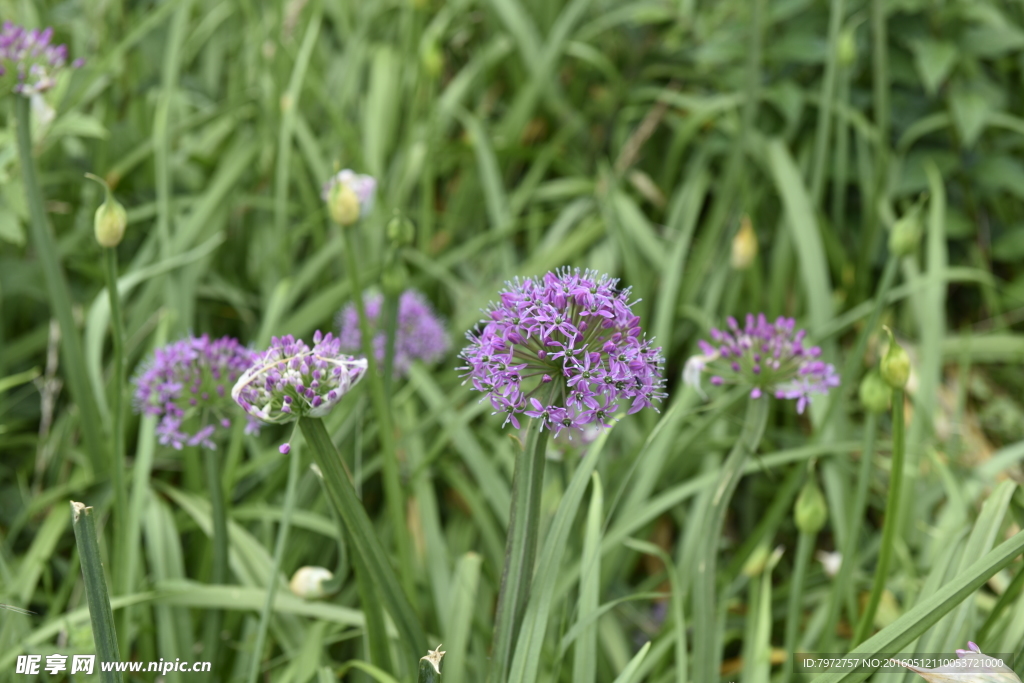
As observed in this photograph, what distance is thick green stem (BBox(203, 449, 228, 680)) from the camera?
1.51 metres

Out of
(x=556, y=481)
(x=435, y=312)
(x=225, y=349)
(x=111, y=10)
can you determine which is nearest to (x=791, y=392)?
(x=556, y=481)

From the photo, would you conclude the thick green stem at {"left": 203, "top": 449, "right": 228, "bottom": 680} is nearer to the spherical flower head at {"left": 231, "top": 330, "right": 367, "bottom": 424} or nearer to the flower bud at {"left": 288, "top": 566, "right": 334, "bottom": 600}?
the flower bud at {"left": 288, "top": 566, "right": 334, "bottom": 600}

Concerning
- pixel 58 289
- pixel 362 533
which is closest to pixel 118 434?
pixel 58 289

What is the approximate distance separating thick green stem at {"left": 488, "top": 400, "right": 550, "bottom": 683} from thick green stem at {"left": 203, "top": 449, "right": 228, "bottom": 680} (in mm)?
689

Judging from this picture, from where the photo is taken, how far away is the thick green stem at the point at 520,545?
101cm

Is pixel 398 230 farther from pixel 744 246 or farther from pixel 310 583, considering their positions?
pixel 744 246

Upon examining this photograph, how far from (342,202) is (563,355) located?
2.62ft

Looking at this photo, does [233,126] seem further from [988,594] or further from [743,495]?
[988,594]

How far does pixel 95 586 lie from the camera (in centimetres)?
95

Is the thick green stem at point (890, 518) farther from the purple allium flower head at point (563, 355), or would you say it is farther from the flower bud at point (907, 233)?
the purple allium flower head at point (563, 355)

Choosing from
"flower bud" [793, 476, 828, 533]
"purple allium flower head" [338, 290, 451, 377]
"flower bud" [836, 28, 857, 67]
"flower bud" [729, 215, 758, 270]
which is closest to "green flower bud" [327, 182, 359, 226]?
"purple allium flower head" [338, 290, 451, 377]

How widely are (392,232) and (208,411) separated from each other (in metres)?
0.48

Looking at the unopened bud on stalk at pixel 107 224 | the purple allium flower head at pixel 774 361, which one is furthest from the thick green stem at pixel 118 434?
the purple allium flower head at pixel 774 361

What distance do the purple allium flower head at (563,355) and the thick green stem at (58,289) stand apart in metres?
1.09
